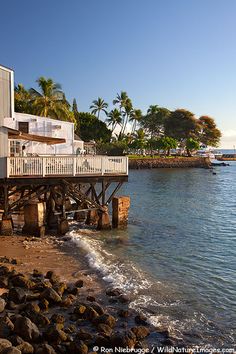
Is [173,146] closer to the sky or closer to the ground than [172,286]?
closer to the sky

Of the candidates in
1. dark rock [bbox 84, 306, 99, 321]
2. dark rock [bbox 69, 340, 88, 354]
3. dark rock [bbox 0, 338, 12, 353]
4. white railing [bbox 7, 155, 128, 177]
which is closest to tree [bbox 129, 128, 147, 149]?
white railing [bbox 7, 155, 128, 177]

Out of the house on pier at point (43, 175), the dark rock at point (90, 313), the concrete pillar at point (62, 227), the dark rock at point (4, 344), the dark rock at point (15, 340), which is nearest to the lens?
the dark rock at point (4, 344)

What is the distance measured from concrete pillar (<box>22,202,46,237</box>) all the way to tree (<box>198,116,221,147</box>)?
361ft

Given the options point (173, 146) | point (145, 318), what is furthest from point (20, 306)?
point (173, 146)

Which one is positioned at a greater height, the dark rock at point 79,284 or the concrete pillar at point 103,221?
the concrete pillar at point 103,221

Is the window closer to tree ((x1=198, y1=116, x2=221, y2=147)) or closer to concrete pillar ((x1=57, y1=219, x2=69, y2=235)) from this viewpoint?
concrete pillar ((x1=57, y1=219, x2=69, y2=235))

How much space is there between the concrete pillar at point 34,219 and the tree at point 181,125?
104m

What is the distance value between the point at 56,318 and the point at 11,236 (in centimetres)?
910

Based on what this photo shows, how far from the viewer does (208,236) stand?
70.5ft

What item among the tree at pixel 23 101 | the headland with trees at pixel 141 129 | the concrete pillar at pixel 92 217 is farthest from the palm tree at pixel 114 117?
the concrete pillar at pixel 92 217

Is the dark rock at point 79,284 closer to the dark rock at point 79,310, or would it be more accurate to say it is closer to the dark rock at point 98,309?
the dark rock at point 98,309

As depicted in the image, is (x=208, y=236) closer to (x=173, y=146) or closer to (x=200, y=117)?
(x=173, y=146)

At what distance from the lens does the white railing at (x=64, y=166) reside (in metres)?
17.1

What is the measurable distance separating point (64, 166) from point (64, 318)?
32.9ft
